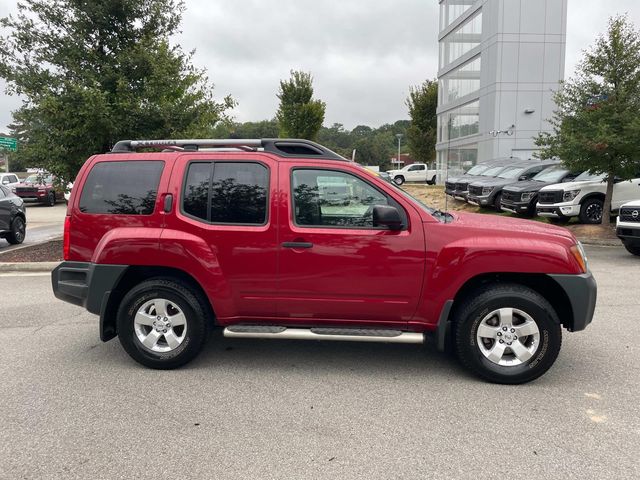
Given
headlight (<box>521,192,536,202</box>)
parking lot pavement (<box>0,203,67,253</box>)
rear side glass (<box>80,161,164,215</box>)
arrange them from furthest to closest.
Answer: headlight (<box>521,192,536,202</box>) → parking lot pavement (<box>0,203,67,253</box>) → rear side glass (<box>80,161,164,215</box>)

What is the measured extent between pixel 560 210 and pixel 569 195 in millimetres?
532

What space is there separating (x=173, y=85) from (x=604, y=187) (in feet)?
36.8

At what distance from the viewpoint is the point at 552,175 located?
1521 cm

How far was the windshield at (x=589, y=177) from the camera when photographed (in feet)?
44.6

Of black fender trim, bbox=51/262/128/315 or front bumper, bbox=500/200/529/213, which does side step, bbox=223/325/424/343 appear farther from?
front bumper, bbox=500/200/529/213

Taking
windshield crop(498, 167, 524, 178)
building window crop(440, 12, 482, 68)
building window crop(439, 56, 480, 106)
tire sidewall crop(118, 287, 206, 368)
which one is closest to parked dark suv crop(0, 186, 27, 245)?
tire sidewall crop(118, 287, 206, 368)

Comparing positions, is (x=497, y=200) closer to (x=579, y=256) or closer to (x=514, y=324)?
(x=579, y=256)

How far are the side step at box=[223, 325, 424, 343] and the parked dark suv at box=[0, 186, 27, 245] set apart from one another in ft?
31.1

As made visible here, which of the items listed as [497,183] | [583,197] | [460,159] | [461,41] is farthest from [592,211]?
[461,41]

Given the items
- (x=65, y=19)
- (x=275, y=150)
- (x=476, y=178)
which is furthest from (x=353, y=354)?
(x=476, y=178)

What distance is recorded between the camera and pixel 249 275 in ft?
13.9

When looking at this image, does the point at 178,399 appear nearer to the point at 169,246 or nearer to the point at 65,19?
the point at 169,246

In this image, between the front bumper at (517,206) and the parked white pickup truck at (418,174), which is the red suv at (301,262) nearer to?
the front bumper at (517,206)

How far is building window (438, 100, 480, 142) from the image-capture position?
3575cm
